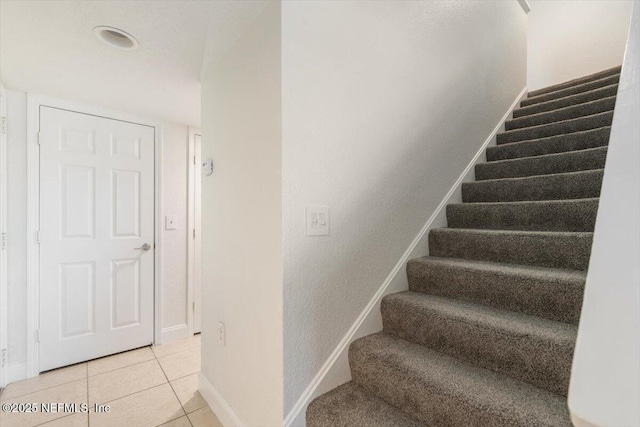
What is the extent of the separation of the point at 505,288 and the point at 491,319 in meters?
0.21

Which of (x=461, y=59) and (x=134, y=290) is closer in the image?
(x=461, y=59)

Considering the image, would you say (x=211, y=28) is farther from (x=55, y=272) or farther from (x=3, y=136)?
(x=55, y=272)

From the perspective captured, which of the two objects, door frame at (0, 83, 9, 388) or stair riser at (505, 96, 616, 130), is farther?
stair riser at (505, 96, 616, 130)

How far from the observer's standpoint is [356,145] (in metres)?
1.47

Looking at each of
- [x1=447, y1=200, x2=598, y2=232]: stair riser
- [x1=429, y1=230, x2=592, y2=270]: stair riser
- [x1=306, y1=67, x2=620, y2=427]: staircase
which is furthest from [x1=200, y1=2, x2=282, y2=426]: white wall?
[x1=447, y1=200, x2=598, y2=232]: stair riser

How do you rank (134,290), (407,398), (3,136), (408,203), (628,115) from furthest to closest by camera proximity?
(134,290), (3,136), (408,203), (407,398), (628,115)

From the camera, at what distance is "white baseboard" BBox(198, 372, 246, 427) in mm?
1527

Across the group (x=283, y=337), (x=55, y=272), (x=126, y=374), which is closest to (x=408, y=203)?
(x=283, y=337)

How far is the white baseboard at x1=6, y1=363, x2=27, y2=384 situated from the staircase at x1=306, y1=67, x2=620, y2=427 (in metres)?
2.30

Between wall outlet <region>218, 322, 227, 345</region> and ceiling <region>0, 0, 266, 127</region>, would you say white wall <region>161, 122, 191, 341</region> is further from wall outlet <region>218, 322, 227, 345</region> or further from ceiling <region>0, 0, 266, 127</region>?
wall outlet <region>218, 322, 227, 345</region>

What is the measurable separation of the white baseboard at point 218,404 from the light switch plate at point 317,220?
1.05m

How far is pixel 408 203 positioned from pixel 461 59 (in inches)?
53.6

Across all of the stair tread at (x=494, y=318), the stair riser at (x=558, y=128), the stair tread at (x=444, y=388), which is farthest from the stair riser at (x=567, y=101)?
the stair tread at (x=444, y=388)

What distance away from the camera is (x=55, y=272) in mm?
2229
